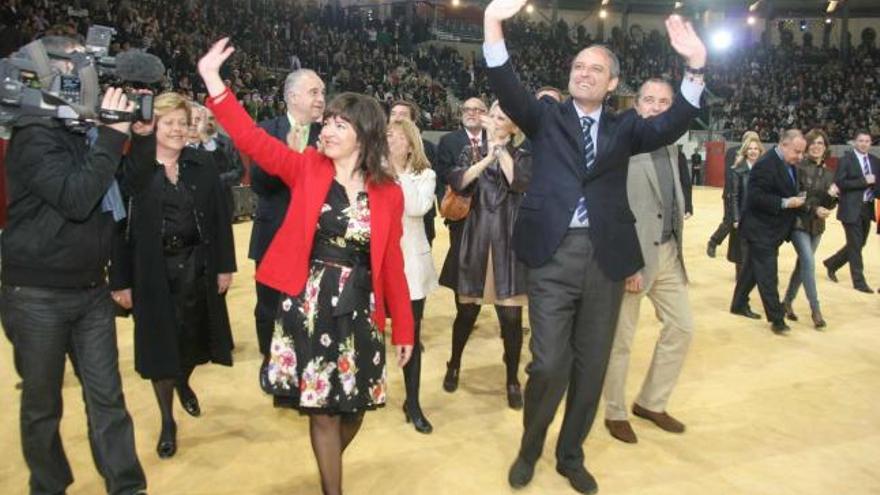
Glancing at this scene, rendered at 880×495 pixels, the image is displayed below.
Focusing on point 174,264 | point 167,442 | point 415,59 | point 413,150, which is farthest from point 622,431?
point 415,59

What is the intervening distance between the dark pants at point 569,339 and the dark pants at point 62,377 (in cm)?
172

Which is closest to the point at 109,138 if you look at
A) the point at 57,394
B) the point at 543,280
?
the point at 57,394

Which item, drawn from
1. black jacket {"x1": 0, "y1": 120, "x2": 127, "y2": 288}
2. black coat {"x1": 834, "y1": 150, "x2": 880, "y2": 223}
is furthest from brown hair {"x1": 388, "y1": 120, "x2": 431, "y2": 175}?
black coat {"x1": 834, "y1": 150, "x2": 880, "y2": 223}

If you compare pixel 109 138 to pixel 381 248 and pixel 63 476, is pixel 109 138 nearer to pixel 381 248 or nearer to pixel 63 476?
pixel 381 248

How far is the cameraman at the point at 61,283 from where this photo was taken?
2.62m

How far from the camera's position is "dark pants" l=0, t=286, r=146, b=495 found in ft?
9.08

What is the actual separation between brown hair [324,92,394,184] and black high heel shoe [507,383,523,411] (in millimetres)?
2065

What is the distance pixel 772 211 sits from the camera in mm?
6414

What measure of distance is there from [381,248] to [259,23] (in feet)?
62.1

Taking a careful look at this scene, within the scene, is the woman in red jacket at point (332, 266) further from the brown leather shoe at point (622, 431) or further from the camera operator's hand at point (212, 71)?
the brown leather shoe at point (622, 431)

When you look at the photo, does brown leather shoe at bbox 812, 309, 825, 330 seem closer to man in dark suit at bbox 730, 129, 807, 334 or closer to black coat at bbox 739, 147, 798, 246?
man in dark suit at bbox 730, 129, 807, 334

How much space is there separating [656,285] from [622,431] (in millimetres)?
830

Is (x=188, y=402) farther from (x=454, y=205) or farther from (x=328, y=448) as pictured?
(x=454, y=205)

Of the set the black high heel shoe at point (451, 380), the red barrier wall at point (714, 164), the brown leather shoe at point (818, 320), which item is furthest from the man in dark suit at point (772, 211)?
the red barrier wall at point (714, 164)
